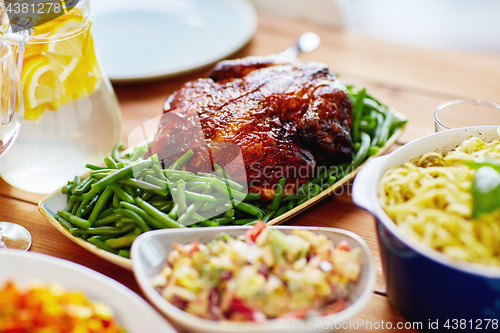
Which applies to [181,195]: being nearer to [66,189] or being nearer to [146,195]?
[146,195]

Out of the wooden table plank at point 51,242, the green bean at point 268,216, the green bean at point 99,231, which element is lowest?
the wooden table plank at point 51,242

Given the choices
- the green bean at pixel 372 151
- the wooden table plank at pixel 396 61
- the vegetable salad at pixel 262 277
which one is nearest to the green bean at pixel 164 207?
the vegetable salad at pixel 262 277

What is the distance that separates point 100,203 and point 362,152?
0.98 m

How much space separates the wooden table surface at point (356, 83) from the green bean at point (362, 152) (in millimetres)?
107

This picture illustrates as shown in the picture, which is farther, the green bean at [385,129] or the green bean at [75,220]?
the green bean at [385,129]

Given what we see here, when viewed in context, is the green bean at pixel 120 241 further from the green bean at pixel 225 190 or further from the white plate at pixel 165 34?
the white plate at pixel 165 34

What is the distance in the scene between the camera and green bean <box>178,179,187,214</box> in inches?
51.9

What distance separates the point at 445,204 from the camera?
1012 millimetres

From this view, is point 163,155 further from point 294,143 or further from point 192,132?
point 294,143

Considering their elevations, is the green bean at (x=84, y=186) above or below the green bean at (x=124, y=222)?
above

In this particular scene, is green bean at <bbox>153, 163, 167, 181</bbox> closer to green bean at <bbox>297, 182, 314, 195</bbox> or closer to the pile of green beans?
the pile of green beans

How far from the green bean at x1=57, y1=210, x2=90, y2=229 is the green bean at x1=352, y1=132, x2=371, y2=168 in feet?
3.15

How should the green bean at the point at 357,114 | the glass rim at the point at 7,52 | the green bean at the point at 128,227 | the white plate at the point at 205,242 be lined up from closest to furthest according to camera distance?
the white plate at the point at 205,242
the glass rim at the point at 7,52
the green bean at the point at 128,227
the green bean at the point at 357,114

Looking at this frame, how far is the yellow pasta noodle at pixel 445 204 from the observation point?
92cm
